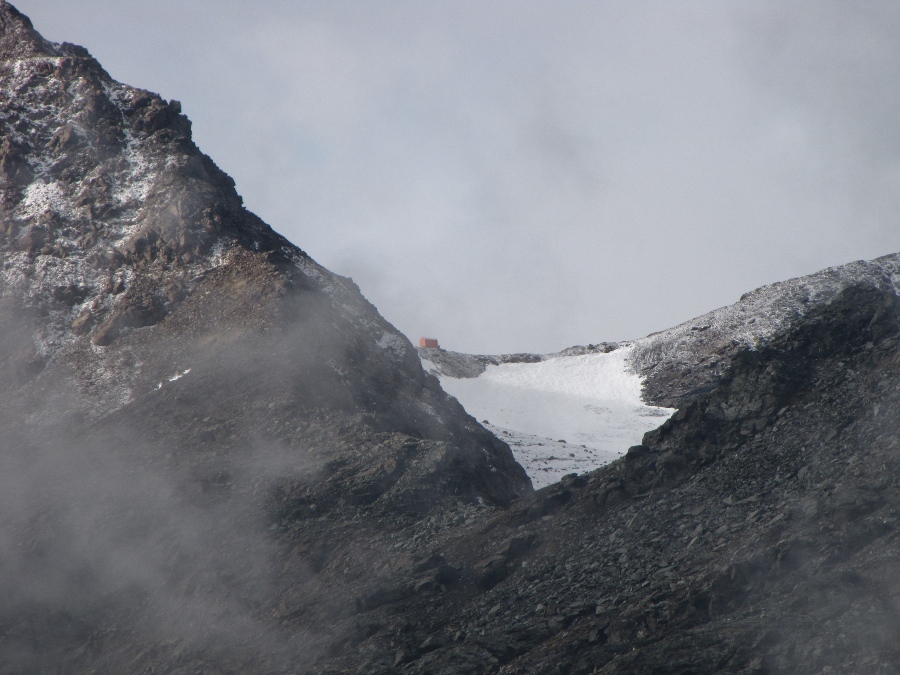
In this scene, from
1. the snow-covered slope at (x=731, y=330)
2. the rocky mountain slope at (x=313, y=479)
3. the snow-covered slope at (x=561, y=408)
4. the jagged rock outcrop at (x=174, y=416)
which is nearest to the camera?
the rocky mountain slope at (x=313, y=479)

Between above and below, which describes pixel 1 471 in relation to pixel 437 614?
above

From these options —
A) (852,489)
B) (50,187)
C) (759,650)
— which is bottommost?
(759,650)

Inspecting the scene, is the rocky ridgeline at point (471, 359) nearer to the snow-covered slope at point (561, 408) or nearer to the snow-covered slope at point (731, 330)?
the snow-covered slope at point (561, 408)

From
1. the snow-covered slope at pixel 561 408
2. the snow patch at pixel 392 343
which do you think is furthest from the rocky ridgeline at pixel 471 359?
the snow patch at pixel 392 343

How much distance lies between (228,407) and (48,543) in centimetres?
750

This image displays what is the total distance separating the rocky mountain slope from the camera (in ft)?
64.4

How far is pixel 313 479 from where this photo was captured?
96.6 ft

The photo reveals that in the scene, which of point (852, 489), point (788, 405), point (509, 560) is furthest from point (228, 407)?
point (852, 489)

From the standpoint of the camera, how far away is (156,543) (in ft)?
92.1

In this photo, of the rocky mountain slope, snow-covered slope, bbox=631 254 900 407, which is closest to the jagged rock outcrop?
the rocky mountain slope

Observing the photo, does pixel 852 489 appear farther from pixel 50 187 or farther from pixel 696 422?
pixel 50 187

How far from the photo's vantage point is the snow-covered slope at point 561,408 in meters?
43.5

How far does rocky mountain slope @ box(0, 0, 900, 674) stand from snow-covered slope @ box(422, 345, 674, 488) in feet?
15.2

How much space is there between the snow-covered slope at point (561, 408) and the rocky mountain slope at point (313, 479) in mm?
4638
